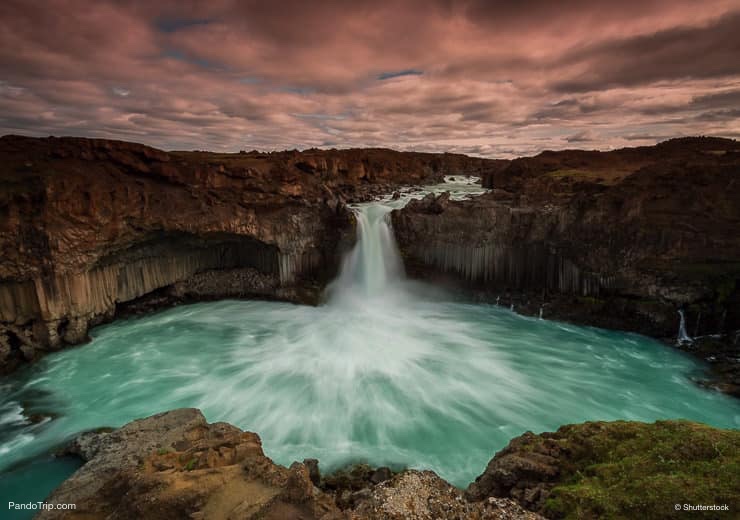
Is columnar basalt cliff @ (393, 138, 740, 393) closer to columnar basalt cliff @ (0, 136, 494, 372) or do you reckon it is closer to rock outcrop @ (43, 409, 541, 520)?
columnar basalt cliff @ (0, 136, 494, 372)

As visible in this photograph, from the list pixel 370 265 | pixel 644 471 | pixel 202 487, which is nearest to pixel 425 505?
pixel 202 487

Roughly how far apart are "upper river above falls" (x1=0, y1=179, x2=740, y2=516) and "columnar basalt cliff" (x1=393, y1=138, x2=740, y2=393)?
1.61m

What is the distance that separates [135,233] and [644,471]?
768 inches

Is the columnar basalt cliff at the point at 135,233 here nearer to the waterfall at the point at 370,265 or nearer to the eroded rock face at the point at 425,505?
the waterfall at the point at 370,265

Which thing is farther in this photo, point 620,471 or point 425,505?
point 620,471

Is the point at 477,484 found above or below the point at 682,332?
above

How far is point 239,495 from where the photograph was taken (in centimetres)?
497

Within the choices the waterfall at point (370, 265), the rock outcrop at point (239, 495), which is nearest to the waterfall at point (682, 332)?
the waterfall at point (370, 265)

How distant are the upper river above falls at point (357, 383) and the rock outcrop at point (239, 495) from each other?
4256mm

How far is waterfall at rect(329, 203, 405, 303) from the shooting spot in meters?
22.0

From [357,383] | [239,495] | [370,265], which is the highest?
[239,495]

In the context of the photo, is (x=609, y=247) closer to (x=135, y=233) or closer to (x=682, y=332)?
(x=682, y=332)

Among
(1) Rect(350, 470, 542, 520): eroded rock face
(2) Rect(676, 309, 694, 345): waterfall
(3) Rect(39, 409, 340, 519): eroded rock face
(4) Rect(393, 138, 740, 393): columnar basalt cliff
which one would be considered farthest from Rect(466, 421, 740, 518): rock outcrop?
(2) Rect(676, 309, 694, 345): waterfall

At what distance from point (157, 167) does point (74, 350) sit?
8827mm
